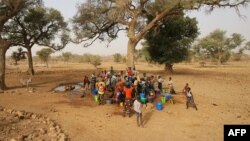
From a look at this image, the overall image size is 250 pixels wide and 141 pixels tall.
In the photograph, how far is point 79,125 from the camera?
14.4m

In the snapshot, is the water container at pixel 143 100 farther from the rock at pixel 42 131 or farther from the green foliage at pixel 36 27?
the green foliage at pixel 36 27

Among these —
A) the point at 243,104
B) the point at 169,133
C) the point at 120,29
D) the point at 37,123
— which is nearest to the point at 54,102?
the point at 37,123

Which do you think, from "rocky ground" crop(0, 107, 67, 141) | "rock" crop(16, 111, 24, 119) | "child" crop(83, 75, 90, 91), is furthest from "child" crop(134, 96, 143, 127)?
"child" crop(83, 75, 90, 91)

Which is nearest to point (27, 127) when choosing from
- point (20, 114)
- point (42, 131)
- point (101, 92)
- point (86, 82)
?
point (42, 131)

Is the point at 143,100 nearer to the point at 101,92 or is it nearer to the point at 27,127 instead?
the point at 101,92

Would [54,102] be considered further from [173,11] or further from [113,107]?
[173,11]

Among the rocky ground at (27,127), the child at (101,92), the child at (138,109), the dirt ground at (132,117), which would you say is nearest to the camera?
the rocky ground at (27,127)

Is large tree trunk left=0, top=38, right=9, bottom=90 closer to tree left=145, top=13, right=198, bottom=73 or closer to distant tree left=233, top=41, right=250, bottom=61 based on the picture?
tree left=145, top=13, right=198, bottom=73

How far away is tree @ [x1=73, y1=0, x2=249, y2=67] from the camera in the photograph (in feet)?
84.0

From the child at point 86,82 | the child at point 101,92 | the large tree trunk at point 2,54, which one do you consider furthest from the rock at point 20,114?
the large tree trunk at point 2,54

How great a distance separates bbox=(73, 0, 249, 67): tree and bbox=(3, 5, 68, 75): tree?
271 inches

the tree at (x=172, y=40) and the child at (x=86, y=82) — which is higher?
the tree at (x=172, y=40)

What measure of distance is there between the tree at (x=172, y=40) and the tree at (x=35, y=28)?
11134 mm

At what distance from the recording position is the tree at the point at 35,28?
39.3 meters
